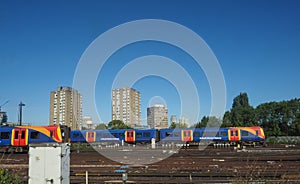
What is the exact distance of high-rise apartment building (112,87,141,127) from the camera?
95.1 metres

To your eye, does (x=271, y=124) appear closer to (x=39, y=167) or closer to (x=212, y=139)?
(x=212, y=139)

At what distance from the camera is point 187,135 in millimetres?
35094

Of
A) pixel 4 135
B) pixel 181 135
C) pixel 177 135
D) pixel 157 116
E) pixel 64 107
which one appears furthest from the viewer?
pixel 157 116

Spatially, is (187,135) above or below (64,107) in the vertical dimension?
below

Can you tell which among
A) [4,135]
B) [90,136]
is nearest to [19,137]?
[4,135]

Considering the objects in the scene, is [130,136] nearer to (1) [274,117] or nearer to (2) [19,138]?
(2) [19,138]

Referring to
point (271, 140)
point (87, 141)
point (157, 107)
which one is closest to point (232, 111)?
point (271, 140)

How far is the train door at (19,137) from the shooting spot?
2764cm

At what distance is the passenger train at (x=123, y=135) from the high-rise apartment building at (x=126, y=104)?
179 feet

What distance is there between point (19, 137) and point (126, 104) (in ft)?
231

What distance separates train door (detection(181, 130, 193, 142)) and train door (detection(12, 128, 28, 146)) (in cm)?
1696

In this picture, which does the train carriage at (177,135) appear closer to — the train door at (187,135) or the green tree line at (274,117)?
the train door at (187,135)

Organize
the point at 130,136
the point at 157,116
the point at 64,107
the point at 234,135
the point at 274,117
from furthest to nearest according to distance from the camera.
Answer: the point at 157,116 → the point at 64,107 → the point at 274,117 → the point at 130,136 → the point at 234,135

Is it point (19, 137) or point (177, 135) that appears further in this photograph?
point (177, 135)
